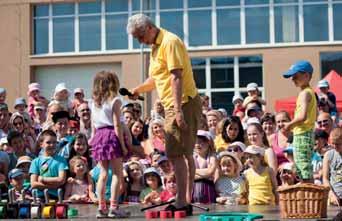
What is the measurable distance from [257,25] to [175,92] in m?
23.8

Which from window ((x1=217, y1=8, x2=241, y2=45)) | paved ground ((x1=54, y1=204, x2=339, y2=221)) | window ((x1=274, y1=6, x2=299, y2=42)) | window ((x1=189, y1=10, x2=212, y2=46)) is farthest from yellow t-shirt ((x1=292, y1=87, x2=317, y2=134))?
window ((x1=189, y1=10, x2=212, y2=46))

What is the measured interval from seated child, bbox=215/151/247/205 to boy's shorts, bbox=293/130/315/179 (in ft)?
5.10

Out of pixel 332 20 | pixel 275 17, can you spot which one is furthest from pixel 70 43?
pixel 332 20

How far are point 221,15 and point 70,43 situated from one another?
6.51m

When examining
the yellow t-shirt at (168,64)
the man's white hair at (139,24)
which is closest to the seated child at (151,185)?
the yellow t-shirt at (168,64)

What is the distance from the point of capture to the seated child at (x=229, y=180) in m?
11.1

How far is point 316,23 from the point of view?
31.6 metres

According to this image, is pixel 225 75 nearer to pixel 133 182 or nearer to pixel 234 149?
pixel 234 149

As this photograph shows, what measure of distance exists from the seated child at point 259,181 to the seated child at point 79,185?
2311 mm

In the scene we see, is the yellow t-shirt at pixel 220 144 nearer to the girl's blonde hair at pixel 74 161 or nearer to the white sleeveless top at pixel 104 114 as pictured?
the girl's blonde hair at pixel 74 161

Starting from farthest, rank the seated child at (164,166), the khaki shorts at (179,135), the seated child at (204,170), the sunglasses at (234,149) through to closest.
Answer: the sunglasses at (234,149), the seated child at (164,166), the seated child at (204,170), the khaki shorts at (179,135)

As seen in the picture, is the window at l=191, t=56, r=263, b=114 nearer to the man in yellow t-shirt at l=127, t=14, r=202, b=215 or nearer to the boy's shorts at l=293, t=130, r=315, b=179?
the boy's shorts at l=293, t=130, r=315, b=179

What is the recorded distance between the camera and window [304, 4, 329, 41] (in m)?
31.3

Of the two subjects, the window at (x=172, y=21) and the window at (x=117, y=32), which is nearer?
the window at (x=172, y=21)
